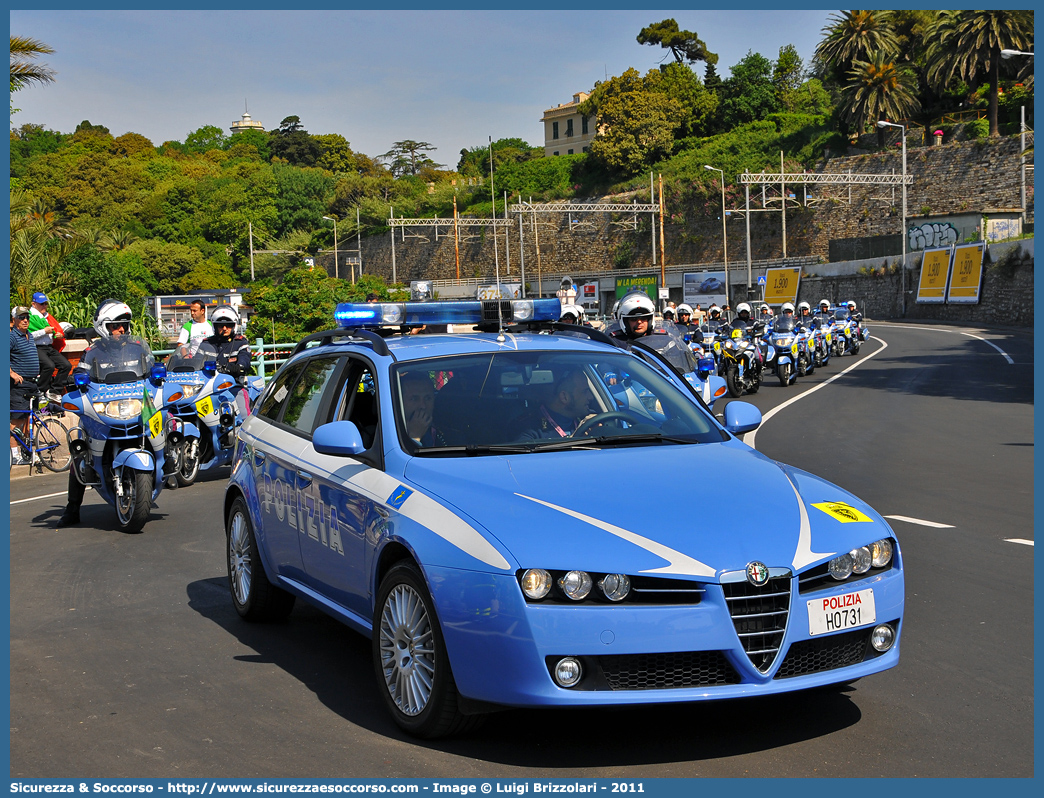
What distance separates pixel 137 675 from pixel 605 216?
104335 millimetres

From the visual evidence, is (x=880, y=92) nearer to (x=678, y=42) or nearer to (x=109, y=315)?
(x=678, y=42)

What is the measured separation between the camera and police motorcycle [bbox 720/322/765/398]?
23891mm

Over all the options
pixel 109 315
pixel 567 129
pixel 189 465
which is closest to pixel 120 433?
pixel 109 315

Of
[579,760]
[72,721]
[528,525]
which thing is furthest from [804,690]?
[72,721]

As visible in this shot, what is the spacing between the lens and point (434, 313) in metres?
6.87

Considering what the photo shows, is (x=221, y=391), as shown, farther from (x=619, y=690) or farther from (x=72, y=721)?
(x=619, y=690)

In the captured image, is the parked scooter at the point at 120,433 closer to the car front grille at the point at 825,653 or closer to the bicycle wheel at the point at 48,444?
the bicycle wheel at the point at 48,444

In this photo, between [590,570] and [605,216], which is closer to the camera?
[590,570]

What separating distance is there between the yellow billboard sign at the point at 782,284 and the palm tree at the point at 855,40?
17.2 metres

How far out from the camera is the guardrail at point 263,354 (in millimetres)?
20438

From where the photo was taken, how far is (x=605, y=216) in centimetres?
10812

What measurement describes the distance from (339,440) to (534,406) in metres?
0.92

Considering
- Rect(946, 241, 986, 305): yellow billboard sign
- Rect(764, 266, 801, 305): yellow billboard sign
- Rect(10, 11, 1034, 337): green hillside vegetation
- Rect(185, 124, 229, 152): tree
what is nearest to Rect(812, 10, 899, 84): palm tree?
Rect(10, 11, 1034, 337): green hillside vegetation

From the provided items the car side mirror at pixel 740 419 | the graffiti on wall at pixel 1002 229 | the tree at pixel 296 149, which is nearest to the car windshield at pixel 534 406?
the car side mirror at pixel 740 419
